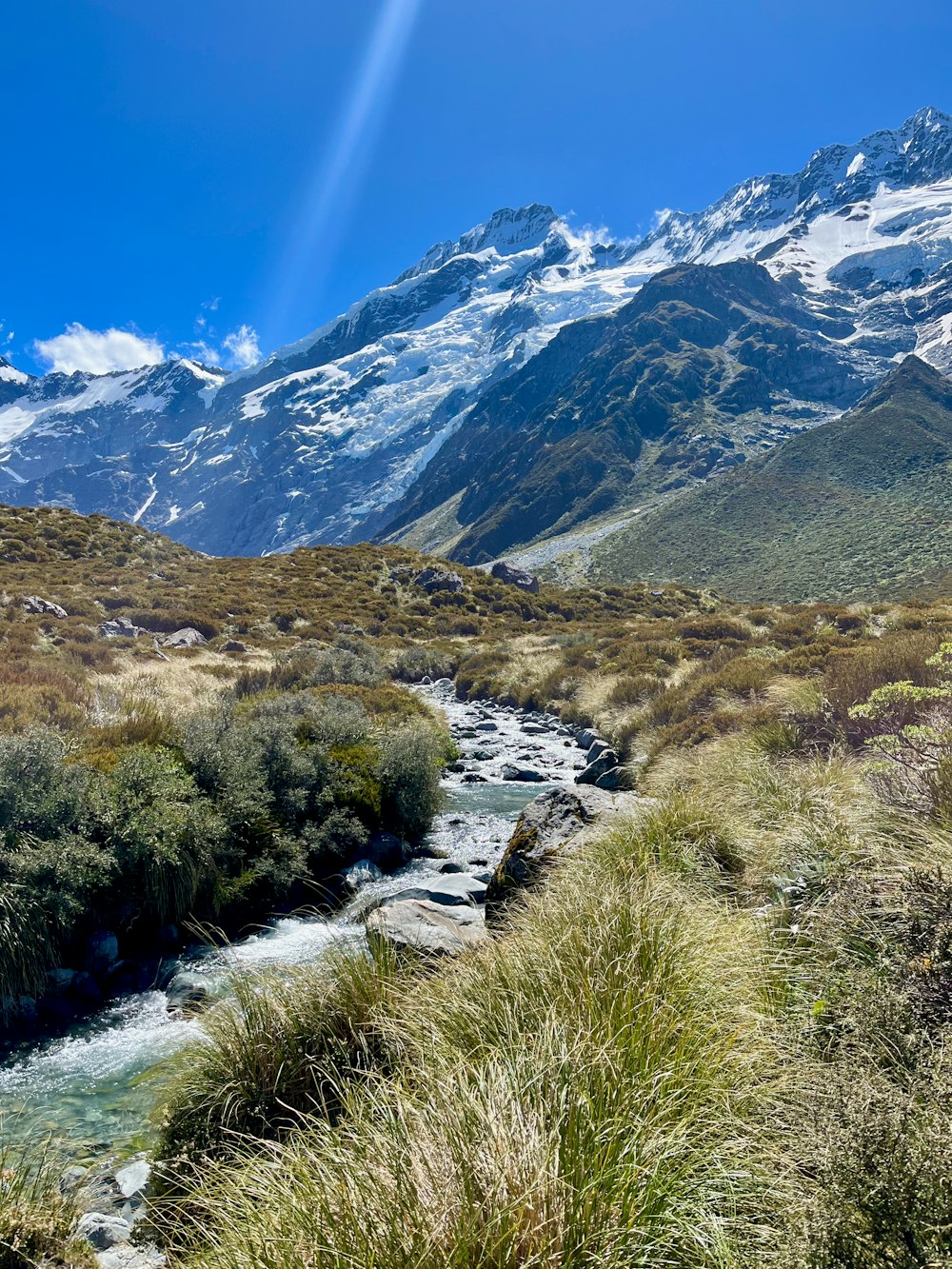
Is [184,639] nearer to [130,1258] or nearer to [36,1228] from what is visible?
[130,1258]

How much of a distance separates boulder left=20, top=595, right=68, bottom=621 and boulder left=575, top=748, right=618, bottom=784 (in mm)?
21210

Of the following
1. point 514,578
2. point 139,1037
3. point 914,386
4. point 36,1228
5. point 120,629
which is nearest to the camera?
point 36,1228

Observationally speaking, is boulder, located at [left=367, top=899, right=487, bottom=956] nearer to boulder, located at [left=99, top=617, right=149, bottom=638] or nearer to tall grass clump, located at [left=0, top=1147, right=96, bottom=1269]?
tall grass clump, located at [left=0, top=1147, right=96, bottom=1269]

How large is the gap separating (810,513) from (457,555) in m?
97.3

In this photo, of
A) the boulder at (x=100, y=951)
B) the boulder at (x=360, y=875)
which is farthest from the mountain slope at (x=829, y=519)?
the boulder at (x=100, y=951)

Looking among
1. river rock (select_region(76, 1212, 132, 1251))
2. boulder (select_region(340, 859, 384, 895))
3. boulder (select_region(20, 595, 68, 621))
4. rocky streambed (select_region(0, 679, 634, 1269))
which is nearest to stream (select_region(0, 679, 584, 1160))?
rocky streambed (select_region(0, 679, 634, 1269))

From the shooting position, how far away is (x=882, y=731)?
8336mm

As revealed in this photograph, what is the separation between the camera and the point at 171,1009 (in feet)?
24.3

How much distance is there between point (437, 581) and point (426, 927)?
42278 millimetres

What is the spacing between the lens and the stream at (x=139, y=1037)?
5488 mm

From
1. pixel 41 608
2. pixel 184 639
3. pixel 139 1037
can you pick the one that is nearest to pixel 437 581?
pixel 184 639

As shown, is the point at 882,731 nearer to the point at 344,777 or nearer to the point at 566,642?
the point at 344,777

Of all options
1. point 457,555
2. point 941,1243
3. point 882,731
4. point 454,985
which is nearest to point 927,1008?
point 941,1243

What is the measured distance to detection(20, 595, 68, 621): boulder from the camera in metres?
25.8
